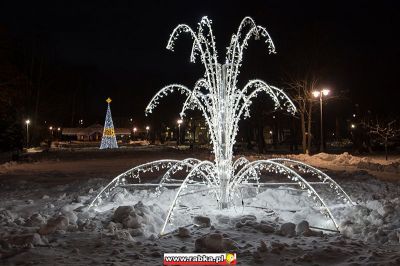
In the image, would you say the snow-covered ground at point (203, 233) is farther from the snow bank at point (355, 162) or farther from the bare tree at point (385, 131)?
the bare tree at point (385, 131)

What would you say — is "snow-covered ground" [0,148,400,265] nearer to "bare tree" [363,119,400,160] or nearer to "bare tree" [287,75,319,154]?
"bare tree" [363,119,400,160]

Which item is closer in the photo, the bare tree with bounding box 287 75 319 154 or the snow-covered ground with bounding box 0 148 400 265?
the snow-covered ground with bounding box 0 148 400 265

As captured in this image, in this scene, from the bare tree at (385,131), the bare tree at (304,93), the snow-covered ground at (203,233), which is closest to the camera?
the snow-covered ground at (203,233)

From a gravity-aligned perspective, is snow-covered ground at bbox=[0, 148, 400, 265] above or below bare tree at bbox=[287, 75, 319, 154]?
below

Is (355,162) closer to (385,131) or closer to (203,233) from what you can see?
(385,131)

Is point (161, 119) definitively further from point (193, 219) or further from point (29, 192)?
point (193, 219)

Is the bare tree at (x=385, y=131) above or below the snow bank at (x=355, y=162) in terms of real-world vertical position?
above

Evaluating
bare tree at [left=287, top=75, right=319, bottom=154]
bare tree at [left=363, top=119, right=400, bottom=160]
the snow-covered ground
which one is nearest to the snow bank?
bare tree at [left=363, top=119, right=400, bottom=160]

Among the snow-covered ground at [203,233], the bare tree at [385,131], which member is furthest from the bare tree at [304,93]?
the snow-covered ground at [203,233]

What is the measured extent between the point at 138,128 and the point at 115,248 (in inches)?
4058

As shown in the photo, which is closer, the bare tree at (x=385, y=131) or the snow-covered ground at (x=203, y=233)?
the snow-covered ground at (x=203, y=233)

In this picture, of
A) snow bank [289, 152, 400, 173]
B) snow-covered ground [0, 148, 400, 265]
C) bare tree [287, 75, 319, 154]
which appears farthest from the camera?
Result: bare tree [287, 75, 319, 154]

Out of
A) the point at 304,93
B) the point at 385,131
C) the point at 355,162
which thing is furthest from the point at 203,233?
the point at 385,131

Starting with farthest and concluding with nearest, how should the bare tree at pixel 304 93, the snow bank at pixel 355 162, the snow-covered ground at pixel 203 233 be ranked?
the bare tree at pixel 304 93 < the snow bank at pixel 355 162 < the snow-covered ground at pixel 203 233
